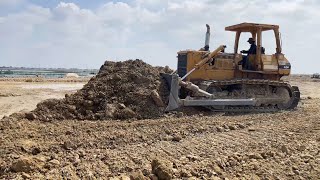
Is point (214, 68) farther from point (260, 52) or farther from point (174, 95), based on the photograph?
point (174, 95)

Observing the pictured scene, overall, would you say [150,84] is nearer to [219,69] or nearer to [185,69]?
[185,69]

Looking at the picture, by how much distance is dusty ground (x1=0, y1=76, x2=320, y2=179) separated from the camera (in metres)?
5.70

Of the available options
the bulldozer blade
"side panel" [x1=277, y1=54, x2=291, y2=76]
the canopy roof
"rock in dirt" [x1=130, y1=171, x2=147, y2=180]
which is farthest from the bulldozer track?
"rock in dirt" [x1=130, y1=171, x2=147, y2=180]

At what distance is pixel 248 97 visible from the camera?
12.6 m

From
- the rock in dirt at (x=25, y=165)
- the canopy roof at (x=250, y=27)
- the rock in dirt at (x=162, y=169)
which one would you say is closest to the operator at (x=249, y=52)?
the canopy roof at (x=250, y=27)

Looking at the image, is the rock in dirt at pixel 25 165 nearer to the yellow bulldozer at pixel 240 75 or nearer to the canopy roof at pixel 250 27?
the yellow bulldozer at pixel 240 75

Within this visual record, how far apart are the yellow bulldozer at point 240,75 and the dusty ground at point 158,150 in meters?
2.71

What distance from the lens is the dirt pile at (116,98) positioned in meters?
9.72

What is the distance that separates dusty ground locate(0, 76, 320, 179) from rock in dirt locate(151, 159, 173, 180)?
0.01m

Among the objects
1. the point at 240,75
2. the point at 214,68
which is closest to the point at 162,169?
the point at 214,68

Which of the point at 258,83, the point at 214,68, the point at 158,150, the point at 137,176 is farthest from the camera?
the point at 214,68

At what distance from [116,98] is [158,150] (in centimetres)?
418

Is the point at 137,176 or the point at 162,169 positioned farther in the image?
the point at 162,169

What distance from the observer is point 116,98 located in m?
10.7
